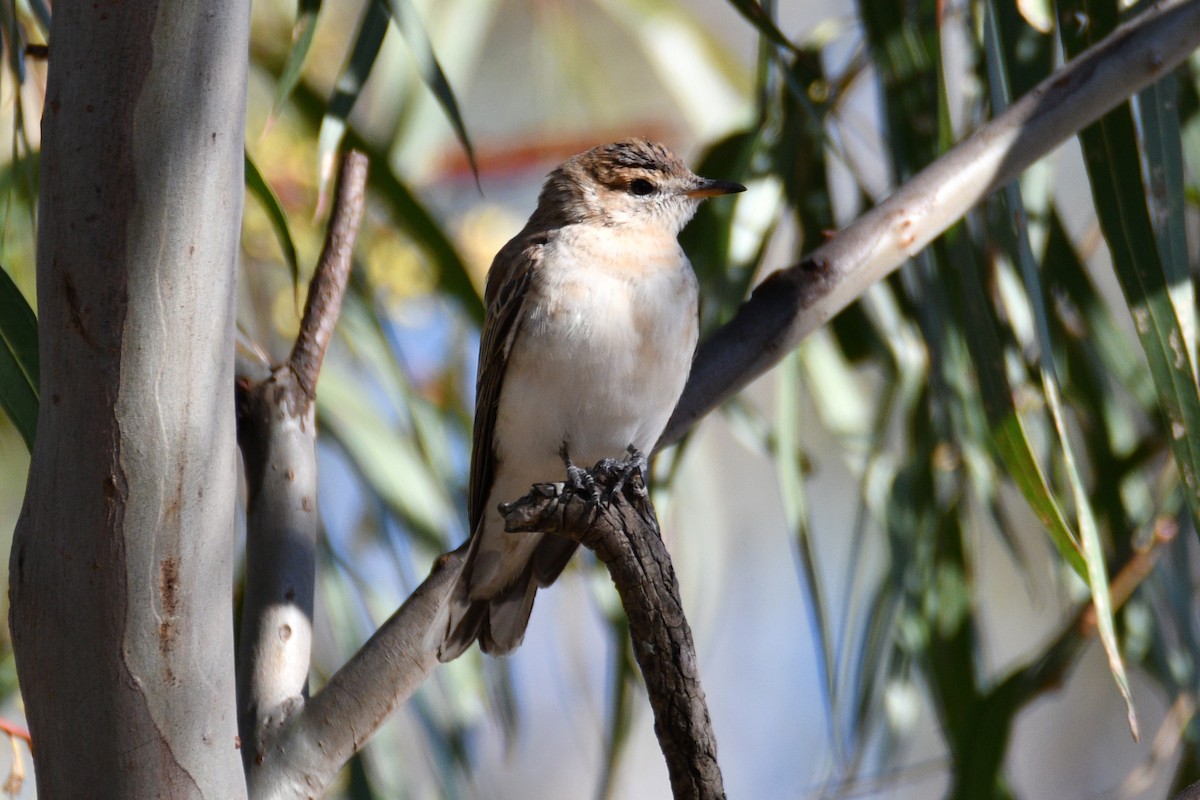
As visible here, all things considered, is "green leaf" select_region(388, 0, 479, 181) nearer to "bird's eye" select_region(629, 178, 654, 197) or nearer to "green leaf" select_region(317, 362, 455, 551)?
"bird's eye" select_region(629, 178, 654, 197)

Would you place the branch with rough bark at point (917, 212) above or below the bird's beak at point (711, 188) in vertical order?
below

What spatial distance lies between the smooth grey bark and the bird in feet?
2.41

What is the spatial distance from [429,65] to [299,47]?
0.66ft

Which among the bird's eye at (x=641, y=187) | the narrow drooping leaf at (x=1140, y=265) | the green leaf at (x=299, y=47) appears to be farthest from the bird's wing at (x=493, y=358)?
the narrow drooping leaf at (x=1140, y=265)

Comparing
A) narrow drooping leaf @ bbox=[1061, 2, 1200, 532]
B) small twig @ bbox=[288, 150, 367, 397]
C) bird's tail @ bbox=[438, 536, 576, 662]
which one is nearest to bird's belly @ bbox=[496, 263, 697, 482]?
bird's tail @ bbox=[438, 536, 576, 662]

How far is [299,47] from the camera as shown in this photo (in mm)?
1924

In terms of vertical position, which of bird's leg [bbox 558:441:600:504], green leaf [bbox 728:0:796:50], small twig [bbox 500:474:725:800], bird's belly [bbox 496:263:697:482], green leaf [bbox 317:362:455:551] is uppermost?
green leaf [bbox 317:362:455:551]

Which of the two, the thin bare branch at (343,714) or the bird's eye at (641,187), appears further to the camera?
the bird's eye at (641,187)

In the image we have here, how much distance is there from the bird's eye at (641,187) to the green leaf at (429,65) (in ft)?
2.15

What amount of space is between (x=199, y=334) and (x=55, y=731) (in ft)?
1.40

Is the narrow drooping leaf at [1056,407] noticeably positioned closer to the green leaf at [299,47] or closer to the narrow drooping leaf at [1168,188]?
the narrow drooping leaf at [1168,188]

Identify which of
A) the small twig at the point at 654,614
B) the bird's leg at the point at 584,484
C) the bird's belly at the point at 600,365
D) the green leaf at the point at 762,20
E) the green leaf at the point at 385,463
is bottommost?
the small twig at the point at 654,614

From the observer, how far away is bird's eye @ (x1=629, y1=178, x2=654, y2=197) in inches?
104

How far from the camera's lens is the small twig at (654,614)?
1466mm
